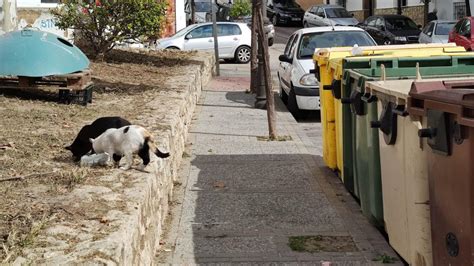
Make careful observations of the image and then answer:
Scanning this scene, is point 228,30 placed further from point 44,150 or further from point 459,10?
point 44,150

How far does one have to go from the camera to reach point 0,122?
25.3 feet

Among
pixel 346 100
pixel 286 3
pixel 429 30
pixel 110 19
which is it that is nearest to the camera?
pixel 346 100

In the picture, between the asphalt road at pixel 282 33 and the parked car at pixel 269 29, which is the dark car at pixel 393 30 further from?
the asphalt road at pixel 282 33

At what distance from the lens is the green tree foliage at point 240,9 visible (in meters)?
41.4

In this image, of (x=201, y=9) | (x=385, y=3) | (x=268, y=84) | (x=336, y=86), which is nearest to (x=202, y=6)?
(x=201, y=9)

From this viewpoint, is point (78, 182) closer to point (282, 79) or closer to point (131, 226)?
point (131, 226)

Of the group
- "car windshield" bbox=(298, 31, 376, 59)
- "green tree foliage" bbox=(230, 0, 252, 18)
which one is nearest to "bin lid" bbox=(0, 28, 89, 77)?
"car windshield" bbox=(298, 31, 376, 59)

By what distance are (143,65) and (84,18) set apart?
1598 mm

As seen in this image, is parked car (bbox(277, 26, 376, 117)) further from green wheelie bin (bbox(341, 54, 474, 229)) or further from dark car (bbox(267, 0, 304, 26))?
dark car (bbox(267, 0, 304, 26))

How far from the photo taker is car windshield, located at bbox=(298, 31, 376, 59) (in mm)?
13656

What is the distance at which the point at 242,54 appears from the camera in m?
25.7

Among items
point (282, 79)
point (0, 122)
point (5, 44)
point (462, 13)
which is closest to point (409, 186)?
point (0, 122)

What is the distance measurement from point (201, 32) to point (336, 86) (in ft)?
61.6

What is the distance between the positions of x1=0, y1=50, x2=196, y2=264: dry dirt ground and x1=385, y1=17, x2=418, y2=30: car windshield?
1792 cm
